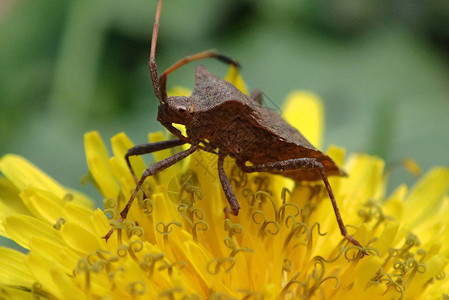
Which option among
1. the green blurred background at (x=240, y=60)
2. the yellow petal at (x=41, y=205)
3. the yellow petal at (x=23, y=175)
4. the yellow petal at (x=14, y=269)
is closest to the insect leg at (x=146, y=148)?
the yellow petal at (x=41, y=205)

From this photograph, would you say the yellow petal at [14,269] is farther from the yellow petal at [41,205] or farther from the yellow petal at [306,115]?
the yellow petal at [306,115]

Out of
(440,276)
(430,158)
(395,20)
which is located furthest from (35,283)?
(395,20)

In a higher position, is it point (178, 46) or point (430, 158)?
point (178, 46)

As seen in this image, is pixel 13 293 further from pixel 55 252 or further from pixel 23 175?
pixel 23 175

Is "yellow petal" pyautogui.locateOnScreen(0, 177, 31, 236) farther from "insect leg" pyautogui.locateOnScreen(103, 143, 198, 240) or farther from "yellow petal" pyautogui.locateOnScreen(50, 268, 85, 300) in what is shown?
"yellow petal" pyautogui.locateOnScreen(50, 268, 85, 300)

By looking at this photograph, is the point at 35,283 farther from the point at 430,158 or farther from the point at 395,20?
the point at 395,20

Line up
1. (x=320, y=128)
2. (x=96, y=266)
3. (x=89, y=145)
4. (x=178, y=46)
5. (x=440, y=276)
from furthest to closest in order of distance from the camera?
(x=178, y=46), (x=320, y=128), (x=89, y=145), (x=440, y=276), (x=96, y=266)
